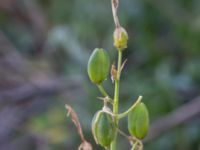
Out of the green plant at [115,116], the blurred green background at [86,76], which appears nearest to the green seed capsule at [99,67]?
the green plant at [115,116]

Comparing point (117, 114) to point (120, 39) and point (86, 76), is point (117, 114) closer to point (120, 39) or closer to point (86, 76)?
point (120, 39)

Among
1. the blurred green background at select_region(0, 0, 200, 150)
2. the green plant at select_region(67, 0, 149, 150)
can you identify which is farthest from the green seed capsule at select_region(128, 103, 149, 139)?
the blurred green background at select_region(0, 0, 200, 150)

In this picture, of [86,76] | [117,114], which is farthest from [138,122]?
[86,76]

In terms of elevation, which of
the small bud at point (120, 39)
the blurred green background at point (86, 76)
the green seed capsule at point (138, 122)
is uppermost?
the blurred green background at point (86, 76)

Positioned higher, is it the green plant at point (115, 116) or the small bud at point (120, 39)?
the small bud at point (120, 39)

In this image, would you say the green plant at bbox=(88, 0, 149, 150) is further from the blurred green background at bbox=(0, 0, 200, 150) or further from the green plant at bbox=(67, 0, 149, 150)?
the blurred green background at bbox=(0, 0, 200, 150)

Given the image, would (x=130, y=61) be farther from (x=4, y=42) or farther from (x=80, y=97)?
(x=4, y=42)

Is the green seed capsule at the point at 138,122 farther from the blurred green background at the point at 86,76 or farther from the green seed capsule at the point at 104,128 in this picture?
the blurred green background at the point at 86,76
